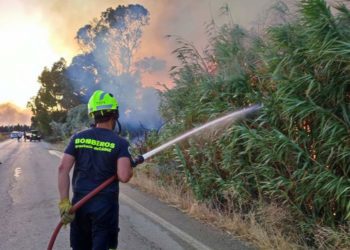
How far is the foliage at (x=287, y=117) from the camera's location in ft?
18.2

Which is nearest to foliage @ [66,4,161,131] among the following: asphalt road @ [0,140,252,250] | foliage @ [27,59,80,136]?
foliage @ [27,59,80,136]

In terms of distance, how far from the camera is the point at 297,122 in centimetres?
626

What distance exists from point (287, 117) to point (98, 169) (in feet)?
9.71

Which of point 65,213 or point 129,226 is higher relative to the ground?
point 65,213

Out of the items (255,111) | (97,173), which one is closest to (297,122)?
(255,111)

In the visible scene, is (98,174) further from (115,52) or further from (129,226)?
(115,52)

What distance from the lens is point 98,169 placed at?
4145mm

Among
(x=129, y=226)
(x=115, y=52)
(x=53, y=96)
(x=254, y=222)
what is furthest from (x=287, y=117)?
(x=53, y=96)

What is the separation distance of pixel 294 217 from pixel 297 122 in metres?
1.27

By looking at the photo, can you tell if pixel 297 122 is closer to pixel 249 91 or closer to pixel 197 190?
pixel 249 91

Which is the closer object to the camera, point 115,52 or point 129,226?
point 129,226

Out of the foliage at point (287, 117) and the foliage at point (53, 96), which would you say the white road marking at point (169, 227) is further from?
the foliage at point (53, 96)

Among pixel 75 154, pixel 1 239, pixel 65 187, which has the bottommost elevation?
pixel 1 239

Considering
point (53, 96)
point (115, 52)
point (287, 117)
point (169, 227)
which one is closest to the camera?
point (287, 117)
